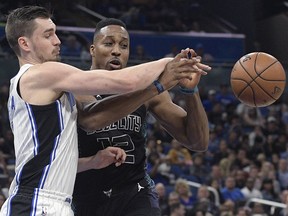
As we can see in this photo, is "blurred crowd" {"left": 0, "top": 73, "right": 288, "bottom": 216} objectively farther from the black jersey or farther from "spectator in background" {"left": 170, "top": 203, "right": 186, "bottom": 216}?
the black jersey

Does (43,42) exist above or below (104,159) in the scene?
above

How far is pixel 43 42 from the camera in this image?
178 inches

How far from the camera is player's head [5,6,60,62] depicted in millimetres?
4516

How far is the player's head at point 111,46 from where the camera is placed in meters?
5.37

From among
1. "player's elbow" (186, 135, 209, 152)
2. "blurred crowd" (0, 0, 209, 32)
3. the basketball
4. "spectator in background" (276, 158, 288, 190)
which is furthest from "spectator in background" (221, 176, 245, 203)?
"blurred crowd" (0, 0, 209, 32)

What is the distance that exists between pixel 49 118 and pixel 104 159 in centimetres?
71

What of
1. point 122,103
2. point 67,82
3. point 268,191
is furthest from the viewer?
point 268,191

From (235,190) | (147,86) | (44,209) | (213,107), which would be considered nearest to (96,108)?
(147,86)

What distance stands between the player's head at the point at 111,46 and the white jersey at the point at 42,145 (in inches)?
39.9

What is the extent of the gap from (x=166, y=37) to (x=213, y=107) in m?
3.98

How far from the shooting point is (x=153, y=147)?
13.8 m

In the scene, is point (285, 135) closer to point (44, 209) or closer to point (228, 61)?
point (228, 61)

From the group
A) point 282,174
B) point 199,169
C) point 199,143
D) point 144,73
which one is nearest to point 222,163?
point 199,169

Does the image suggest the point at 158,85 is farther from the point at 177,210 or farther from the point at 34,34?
the point at 177,210
